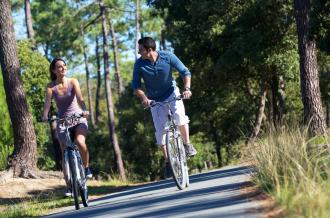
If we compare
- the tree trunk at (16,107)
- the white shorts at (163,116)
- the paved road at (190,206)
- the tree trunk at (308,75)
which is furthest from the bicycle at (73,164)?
the tree trunk at (308,75)

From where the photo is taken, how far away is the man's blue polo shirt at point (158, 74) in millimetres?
11531

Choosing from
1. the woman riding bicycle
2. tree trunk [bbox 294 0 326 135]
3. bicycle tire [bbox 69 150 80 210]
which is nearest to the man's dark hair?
the woman riding bicycle

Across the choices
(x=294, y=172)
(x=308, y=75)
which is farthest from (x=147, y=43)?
(x=308, y=75)

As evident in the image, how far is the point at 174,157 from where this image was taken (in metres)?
11.7

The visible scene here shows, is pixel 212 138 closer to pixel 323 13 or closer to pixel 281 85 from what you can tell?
pixel 281 85

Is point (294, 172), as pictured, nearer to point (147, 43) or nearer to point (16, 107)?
point (147, 43)

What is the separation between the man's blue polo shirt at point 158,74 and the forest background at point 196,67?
77.3 inches

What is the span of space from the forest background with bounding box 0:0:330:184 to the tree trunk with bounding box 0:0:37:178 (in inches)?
4.3

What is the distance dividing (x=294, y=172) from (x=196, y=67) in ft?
104

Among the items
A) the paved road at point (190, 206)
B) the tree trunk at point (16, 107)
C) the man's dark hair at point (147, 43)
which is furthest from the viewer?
the tree trunk at point (16, 107)

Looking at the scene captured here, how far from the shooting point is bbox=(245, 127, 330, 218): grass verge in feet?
23.1

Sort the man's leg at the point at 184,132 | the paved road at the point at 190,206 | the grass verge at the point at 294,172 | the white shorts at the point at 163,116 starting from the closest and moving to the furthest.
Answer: the grass verge at the point at 294,172 < the paved road at the point at 190,206 < the white shorts at the point at 163,116 < the man's leg at the point at 184,132

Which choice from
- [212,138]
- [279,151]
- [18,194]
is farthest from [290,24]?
[212,138]

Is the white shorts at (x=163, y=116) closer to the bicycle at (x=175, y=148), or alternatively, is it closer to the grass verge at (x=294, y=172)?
the bicycle at (x=175, y=148)
